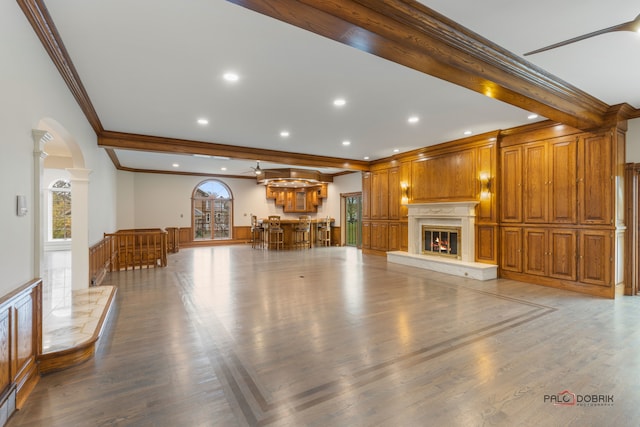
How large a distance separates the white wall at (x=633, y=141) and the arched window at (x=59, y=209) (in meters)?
14.3

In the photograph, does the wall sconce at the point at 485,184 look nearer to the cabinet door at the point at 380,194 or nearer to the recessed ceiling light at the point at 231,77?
the cabinet door at the point at 380,194

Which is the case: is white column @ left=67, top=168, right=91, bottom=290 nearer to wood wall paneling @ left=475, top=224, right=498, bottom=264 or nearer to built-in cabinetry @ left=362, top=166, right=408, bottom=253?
built-in cabinetry @ left=362, top=166, right=408, bottom=253

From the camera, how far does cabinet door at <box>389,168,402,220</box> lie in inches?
331

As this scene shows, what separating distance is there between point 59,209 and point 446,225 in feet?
39.4

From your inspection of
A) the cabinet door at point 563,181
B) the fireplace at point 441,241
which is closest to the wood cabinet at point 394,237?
the fireplace at point 441,241

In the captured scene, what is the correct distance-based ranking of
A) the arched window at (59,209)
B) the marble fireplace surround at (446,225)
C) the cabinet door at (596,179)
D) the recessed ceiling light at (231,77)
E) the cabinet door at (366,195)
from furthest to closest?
the arched window at (59,209), the cabinet door at (366,195), the marble fireplace surround at (446,225), the cabinet door at (596,179), the recessed ceiling light at (231,77)

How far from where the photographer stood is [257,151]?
736 centimetres

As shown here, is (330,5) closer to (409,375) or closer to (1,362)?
(409,375)

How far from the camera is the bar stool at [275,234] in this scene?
36.0ft

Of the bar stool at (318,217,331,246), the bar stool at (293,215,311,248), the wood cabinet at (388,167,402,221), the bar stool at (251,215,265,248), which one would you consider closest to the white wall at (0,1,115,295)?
the wood cabinet at (388,167,402,221)

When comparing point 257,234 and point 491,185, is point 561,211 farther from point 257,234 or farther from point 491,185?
point 257,234

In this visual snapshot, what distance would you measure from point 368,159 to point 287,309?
5.95 meters

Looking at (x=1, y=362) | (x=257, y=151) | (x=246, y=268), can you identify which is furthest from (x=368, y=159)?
(x=1, y=362)

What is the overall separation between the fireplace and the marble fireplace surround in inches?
4.0
